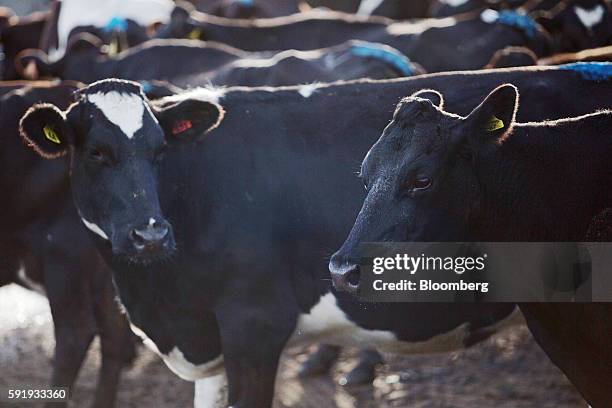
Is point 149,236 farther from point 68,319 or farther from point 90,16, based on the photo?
point 90,16

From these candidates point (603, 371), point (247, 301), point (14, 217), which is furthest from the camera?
point (14, 217)

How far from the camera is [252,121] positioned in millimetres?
4715

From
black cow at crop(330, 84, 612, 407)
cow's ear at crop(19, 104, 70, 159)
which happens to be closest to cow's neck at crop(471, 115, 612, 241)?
black cow at crop(330, 84, 612, 407)

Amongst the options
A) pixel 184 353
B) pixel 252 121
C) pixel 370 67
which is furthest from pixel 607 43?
pixel 184 353

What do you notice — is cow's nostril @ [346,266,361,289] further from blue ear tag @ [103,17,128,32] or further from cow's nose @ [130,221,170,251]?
blue ear tag @ [103,17,128,32]

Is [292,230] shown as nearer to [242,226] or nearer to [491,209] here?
[242,226]

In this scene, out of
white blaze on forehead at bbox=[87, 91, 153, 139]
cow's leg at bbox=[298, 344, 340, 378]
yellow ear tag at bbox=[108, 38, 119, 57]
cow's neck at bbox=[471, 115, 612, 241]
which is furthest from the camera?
yellow ear tag at bbox=[108, 38, 119, 57]

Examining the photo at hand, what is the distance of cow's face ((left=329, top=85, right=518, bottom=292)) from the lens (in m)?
3.52

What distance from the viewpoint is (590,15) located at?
7.96 metres

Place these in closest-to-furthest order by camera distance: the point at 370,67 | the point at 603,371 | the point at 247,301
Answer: the point at 603,371 → the point at 247,301 → the point at 370,67

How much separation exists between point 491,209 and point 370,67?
313cm

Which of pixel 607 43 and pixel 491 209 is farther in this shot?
pixel 607 43

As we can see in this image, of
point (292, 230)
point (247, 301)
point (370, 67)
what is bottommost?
point (247, 301)

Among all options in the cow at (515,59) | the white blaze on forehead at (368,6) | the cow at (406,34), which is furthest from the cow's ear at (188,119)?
the white blaze on forehead at (368,6)
